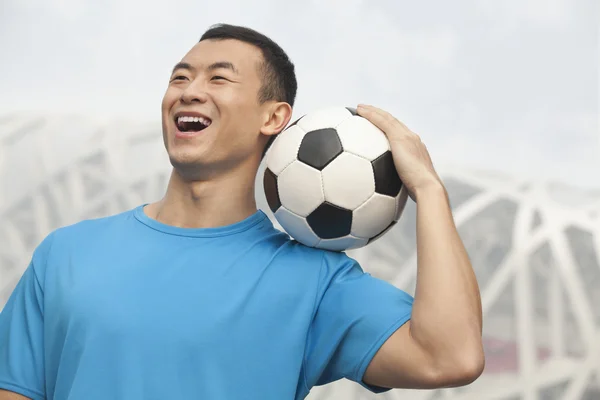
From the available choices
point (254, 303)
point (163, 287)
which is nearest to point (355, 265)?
point (254, 303)

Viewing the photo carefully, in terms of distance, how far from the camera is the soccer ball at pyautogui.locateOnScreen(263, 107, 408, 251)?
3.15 metres

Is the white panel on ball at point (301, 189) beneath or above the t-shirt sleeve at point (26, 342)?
above

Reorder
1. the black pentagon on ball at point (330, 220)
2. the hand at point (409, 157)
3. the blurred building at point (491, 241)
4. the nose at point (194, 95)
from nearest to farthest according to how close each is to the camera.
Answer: the hand at point (409, 157), the black pentagon on ball at point (330, 220), the nose at point (194, 95), the blurred building at point (491, 241)

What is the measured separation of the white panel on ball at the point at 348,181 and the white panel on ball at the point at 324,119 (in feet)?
0.68

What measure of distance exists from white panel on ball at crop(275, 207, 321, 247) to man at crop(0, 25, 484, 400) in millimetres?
47

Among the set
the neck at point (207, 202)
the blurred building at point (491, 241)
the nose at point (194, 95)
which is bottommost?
the blurred building at point (491, 241)

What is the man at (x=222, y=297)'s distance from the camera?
284 centimetres

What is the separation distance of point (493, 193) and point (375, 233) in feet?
39.2

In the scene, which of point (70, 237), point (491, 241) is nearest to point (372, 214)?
point (70, 237)

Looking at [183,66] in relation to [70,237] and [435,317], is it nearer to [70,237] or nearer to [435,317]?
[70,237]

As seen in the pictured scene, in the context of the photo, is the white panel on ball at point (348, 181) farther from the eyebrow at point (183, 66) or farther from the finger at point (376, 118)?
the eyebrow at point (183, 66)

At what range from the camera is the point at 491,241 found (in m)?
13.8

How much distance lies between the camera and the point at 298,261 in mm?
3137

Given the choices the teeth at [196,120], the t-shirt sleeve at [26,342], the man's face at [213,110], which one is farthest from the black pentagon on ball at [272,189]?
the t-shirt sleeve at [26,342]
